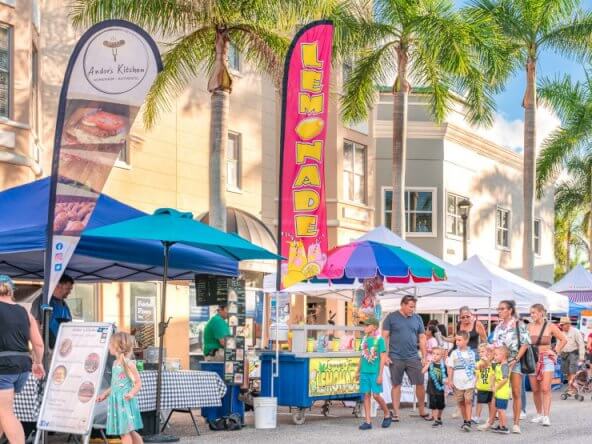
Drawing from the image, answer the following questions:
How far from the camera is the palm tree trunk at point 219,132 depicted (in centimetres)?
2109

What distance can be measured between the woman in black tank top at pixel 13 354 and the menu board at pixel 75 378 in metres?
0.37

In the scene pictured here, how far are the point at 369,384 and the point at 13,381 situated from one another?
581 cm

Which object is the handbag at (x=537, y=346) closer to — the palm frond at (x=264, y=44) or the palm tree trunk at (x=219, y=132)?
the palm tree trunk at (x=219, y=132)

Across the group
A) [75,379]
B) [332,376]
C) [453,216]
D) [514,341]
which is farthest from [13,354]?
[453,216]

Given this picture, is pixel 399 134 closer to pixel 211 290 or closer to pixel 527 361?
pixel 211 290

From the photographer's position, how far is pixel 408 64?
28.1 metres

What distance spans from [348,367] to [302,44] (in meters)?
4.75

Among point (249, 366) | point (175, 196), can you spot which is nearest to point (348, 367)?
A: point (249, 366)

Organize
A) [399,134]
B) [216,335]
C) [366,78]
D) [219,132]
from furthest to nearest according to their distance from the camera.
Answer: [399,134]
[366,78]
[219,132]
[216,335]

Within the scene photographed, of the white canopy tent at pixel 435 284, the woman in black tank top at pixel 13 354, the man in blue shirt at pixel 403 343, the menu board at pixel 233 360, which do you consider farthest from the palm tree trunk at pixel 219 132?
the woman in black tank top at pixel 13 354

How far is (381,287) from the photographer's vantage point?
17844mm

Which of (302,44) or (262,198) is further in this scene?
(262,198)

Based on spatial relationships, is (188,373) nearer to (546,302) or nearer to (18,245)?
(18,245)

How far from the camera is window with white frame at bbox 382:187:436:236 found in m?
38.8
